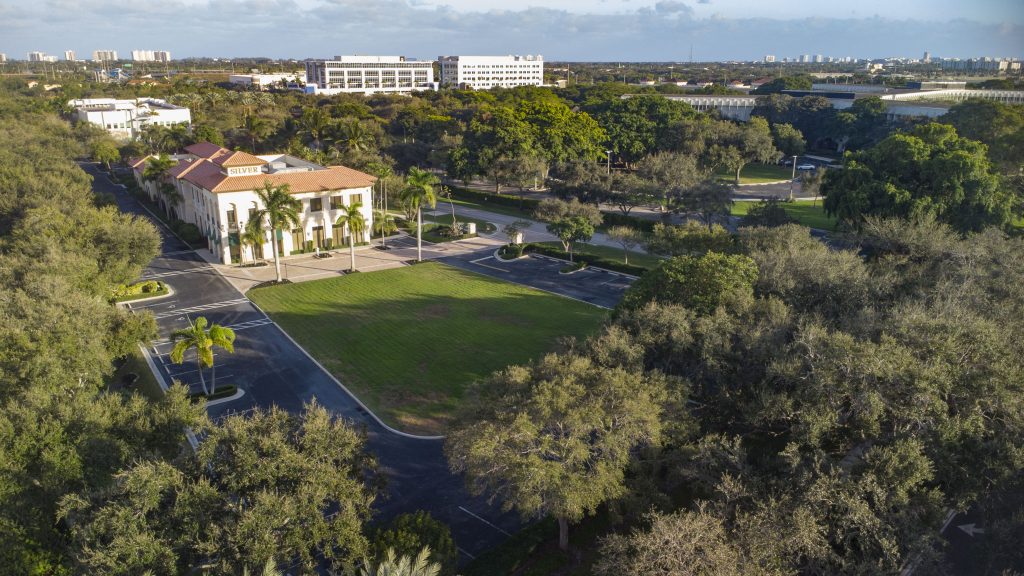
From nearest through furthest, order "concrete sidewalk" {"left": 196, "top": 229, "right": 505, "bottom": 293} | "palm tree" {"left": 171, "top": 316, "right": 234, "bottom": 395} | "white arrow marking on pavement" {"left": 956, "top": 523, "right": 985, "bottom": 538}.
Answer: "white arrow marking on pavement" {"left": 956, "top": 523, "right": 985, "bottom": 538} → "palm tree" {"left": 171, "top": 316, "right": 234, "bottom": 395} → "concrete sidewalk" {"left": 196, "top": 229, "right": 505, "bottom": 293}

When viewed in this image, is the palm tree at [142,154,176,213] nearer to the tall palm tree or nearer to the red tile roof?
the red tile roof

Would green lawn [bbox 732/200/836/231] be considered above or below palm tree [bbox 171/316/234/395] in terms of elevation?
above

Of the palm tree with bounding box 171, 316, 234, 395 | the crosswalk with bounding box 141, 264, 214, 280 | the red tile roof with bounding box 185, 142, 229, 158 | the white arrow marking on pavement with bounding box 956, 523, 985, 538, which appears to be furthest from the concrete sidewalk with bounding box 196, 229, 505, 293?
the white arrow marking on pavement with bounding box 956, 523, 985, 538

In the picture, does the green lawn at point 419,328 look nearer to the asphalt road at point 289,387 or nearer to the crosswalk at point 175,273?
the asphalt road at point 289,387

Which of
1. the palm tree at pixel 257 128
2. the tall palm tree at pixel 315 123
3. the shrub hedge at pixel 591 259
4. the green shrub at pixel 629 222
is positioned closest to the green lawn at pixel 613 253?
the shrub hedge at pixel 591 259

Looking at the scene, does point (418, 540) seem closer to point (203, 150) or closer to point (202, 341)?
point (202, 341)

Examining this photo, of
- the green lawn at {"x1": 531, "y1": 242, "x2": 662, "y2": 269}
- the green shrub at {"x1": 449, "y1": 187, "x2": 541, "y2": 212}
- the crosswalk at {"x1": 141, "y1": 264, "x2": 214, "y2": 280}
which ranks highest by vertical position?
the green shrub at {"x1": 449, "y1": 187, "x2": 541, "y2": 212}
